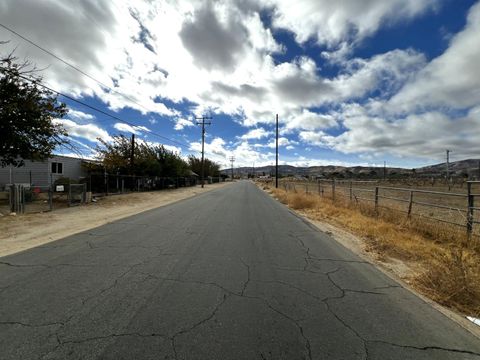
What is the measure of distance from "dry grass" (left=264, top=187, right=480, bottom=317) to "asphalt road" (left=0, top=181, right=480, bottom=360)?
0.57 metres

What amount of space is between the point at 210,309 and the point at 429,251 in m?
6.03

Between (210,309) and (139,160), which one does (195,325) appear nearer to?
(210,309)

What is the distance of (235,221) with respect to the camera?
37.3 feet

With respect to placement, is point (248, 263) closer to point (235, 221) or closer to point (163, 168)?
point (235, 221)

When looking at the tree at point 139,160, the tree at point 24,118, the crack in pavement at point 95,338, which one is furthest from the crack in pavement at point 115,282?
the tree at point 139,160

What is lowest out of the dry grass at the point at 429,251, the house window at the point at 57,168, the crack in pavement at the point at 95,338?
the dry grass at the point at 429,251

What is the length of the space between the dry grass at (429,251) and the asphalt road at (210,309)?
1.89 feet

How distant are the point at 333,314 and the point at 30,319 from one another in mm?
3588

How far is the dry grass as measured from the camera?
434 centimetres

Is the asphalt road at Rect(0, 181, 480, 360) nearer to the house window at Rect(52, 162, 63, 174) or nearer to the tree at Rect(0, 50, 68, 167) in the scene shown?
the tree at Rect(0, 50, 68, 167)

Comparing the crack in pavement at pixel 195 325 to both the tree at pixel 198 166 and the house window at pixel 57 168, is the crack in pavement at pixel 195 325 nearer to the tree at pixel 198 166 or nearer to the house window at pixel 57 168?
the house window at pixel 57 168

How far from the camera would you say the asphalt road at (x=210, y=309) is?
2842 mm

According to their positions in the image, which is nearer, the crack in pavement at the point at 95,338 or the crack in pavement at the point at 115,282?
the crack in pavement at the point at 95,338

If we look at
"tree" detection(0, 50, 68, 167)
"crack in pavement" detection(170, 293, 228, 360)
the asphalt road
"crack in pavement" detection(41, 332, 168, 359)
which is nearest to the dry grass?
the asphalt road
